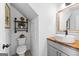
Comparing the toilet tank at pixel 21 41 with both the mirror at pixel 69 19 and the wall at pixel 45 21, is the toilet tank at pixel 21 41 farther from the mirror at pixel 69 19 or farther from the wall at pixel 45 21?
the mirror at pixel 69 19

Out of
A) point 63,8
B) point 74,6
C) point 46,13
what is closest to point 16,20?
point 46,13

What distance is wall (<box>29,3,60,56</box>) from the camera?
3027 millimetres

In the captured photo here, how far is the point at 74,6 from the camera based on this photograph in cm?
242

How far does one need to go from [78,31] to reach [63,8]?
750 mm

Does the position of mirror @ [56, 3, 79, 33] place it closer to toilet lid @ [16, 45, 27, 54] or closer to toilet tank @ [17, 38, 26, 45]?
toilet lid @ [16, 45, 27, 54]

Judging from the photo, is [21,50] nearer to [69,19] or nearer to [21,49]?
[21,49]

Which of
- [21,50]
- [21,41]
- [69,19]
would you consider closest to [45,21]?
[69,19]

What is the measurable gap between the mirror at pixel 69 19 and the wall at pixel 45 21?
14 cm

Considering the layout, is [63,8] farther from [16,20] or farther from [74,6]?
[16,20]

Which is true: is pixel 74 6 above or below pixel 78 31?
above

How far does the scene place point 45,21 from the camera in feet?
10.1

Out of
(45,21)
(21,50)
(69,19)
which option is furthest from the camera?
(21,50)

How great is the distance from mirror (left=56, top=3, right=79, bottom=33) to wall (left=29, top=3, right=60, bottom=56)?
137 millimetres

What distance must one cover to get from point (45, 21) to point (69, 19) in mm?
625
